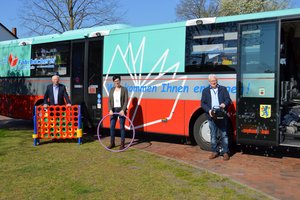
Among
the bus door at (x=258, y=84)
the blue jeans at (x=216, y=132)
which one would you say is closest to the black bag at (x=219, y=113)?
the blue jeans at (x=216, y=132)

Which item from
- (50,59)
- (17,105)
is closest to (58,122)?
(50,59)

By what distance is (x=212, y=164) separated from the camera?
7.95 m

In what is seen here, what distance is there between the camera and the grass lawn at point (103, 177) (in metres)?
5.88

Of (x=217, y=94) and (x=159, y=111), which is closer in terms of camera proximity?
(x=217, y=94)

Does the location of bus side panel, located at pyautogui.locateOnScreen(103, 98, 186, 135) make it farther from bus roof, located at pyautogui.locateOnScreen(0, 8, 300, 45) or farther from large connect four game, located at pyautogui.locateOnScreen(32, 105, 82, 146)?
bus roof, located at pyautogui.locateOnScreen(0, 8, 300, 45)

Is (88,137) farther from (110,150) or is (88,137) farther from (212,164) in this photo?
(212,164)

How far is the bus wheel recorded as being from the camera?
9.32 metres

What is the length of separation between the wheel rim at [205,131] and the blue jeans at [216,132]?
2.00 feet

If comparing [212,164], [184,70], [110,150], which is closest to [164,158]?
[212,164]

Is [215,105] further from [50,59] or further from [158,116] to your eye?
[50,59]

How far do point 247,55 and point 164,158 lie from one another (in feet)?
9.35

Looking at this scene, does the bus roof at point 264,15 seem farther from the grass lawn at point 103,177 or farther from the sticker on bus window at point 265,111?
the grass lawn at point 103,177

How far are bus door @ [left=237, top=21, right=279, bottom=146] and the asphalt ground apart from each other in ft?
1.76

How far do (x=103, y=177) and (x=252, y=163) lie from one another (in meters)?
3.17
